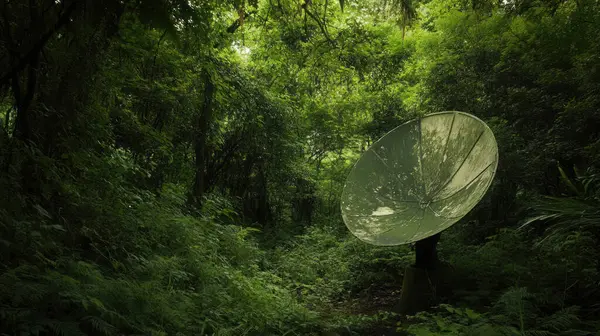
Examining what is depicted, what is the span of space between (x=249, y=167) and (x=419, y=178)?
228 inches

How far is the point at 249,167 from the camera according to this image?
10820mm

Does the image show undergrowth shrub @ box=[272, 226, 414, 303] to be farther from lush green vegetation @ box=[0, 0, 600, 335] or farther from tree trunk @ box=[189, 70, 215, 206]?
tree trunk @ box=[189, 70, 215, 206]

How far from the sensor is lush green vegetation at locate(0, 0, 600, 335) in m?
3.00

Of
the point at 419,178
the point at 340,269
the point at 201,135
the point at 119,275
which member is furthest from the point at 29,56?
the point at 340,269

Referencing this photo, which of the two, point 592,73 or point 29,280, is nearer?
point 29,280

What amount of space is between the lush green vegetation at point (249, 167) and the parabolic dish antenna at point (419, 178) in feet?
Answer: 2.85

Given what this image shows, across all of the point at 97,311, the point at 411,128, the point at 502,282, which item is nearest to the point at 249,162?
the point at 411,128

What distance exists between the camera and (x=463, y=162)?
17.6 feet

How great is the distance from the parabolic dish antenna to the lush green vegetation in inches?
34.2

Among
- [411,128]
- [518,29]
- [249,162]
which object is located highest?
[518,29]

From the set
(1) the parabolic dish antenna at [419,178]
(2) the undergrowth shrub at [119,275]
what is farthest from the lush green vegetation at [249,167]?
(1) the parabolic dish antenna at [419,178]

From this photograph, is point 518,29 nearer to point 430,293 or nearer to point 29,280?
point 430,293

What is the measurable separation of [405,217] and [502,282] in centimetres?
146

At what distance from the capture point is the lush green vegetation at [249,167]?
3.00m
